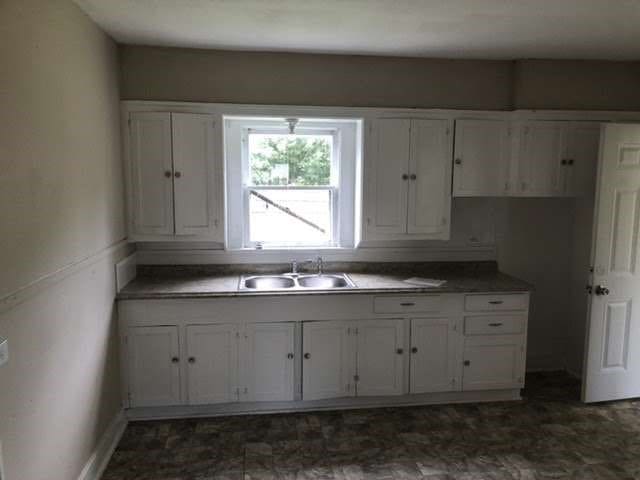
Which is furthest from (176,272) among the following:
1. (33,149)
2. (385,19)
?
(385,19)

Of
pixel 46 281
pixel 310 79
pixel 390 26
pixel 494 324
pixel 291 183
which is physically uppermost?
pixel 390 26

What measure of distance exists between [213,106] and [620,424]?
3437mm

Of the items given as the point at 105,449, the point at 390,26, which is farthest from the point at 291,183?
the point at 105,449

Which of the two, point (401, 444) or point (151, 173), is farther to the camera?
point (151, 173)

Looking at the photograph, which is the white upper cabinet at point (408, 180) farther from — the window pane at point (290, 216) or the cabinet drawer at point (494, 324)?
the cabinet drawer at point (494, 324)

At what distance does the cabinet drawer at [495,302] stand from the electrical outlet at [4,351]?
8.70ft

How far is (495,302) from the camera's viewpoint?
329 centimetres

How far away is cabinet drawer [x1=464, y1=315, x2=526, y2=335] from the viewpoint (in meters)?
3.29

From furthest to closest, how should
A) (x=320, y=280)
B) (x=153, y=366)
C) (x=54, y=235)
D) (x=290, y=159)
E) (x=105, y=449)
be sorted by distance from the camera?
(x=290, y=159)
(x=320, y=280)
(x=153, y=366)
(x=105, y=449)
(x=54, y=235)

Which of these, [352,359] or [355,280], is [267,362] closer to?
[352,359]

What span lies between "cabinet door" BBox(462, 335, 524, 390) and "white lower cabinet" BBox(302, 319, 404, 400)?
50 cm

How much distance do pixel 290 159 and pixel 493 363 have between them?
83.7 inches

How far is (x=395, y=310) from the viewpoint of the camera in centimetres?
322

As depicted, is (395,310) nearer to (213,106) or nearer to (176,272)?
(176,272)
